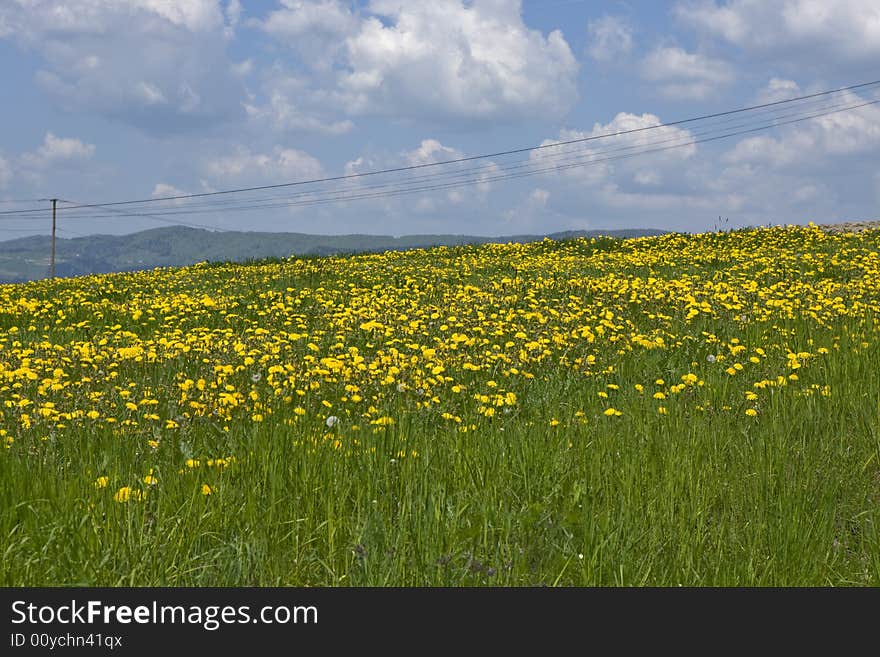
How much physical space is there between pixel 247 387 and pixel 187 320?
23.6 feet

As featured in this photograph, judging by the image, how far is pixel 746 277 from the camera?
54.9ft

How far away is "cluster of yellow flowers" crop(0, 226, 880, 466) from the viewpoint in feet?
22.8

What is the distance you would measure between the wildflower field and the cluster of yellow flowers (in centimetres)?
7

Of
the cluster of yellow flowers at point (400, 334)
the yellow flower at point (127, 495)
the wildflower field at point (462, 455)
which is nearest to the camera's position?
the wildflower field at point (462, 455)

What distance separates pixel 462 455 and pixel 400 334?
256 inches

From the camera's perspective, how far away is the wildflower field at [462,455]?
144 inches

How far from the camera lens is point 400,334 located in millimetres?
11406

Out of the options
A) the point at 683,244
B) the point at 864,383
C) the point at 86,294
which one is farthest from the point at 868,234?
the point at 86,294

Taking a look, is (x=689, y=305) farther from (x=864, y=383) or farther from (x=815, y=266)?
(x=815, y=266)

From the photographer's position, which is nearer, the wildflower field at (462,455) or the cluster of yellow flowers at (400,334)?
the wildflower field at (462,455)

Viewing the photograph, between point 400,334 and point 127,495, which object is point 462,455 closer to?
point 127,495

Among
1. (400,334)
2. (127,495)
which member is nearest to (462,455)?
(127,495)

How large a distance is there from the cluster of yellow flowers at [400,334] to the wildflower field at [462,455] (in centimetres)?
7

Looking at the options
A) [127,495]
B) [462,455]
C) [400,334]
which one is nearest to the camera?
[127,495]
